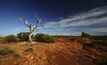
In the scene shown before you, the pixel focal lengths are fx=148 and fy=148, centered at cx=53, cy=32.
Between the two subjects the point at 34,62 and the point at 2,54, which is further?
the point at 2,54

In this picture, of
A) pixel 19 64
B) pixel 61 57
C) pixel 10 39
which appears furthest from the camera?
pixel 10 39

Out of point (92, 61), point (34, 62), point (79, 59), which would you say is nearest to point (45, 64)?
point (34, 62)

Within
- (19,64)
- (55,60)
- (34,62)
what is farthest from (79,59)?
(19,64)

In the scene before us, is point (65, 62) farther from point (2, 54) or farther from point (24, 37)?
point (24, 37)

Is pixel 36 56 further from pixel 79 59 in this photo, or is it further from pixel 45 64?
pixel 79 59

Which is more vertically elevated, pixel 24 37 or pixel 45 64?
pixel 24 37

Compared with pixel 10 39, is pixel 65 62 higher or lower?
lower

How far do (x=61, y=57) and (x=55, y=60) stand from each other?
1.12 m

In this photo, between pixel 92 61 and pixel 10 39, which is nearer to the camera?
pixel 92 61

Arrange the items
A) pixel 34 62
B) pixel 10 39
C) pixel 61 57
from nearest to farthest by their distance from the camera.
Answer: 1. pixel 34 62
2. pixel 61 57
3. pixel 10 39

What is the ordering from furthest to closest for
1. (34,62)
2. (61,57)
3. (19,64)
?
(61,57) < (34,62) < (19,64)

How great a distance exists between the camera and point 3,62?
42.0 feet

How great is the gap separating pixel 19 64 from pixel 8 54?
331cm

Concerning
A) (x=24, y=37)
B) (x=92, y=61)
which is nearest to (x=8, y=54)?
(x=92, y=61)
